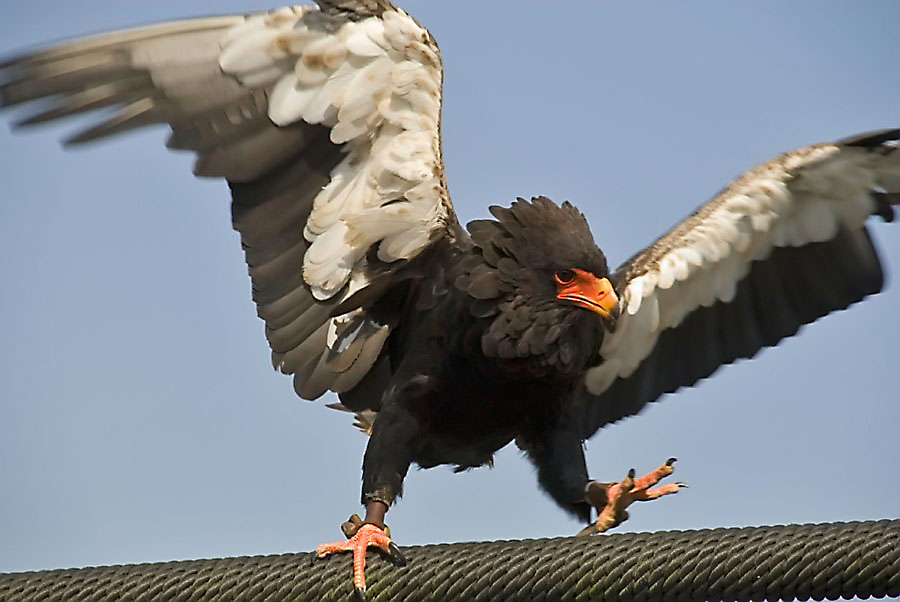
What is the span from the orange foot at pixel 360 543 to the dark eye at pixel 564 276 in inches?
49.2

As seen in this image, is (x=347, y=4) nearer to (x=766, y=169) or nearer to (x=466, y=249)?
(x=466, y=249)

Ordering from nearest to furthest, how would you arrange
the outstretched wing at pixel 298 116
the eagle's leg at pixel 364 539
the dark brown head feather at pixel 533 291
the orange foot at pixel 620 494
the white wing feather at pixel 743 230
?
the eagle's leg at pixel 364 539, the orange foot at pixel 620 494, the dark brown head feather at pixel 533 291, the outstretched wing at pixel 298 116, the white wing feather at pixel 743 230

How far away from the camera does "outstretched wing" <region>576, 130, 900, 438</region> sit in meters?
6.27

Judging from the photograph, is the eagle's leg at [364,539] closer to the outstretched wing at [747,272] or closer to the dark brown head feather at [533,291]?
the dark brown head feather at [533,291]

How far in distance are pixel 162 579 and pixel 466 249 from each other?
2.54 m

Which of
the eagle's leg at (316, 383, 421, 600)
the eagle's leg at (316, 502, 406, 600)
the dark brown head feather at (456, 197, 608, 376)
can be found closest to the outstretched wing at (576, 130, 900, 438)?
the dark brown head feather at (456, 197, 608, 376)

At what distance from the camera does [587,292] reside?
579 centimetres

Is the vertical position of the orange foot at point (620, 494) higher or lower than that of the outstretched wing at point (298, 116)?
lower

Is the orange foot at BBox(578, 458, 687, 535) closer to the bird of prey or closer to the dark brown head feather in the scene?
the bird of prey

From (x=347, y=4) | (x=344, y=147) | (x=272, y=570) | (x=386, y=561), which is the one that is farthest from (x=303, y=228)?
(x=272, y=570)

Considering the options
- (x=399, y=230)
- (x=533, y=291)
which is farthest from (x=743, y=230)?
(x=399, y=230)

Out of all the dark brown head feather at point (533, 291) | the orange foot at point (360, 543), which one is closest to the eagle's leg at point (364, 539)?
the orange foot at point (360, 543)

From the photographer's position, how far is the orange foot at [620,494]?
532 centimetres

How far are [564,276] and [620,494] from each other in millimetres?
916
